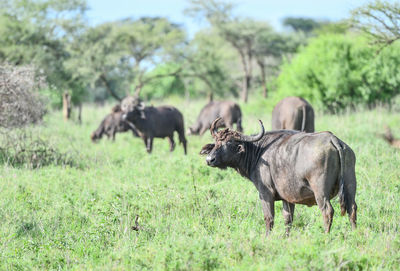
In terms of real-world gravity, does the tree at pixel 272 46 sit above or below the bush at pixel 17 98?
below

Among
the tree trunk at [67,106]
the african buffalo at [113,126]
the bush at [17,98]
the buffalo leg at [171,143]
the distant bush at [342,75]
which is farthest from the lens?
the tree trunk at [67,106]

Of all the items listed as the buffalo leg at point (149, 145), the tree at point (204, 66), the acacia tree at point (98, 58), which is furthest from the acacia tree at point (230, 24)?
the buffalo leg at point (149, 145)

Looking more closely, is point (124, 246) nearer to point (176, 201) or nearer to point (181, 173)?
point (176, 201)

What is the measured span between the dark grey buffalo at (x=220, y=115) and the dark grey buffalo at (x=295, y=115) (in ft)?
12.4

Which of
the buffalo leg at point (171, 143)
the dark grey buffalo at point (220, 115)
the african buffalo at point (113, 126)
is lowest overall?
the african buffalo at point (113, 126)

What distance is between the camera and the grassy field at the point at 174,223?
5.39 meters

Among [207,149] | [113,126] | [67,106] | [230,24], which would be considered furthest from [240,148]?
[230,24]

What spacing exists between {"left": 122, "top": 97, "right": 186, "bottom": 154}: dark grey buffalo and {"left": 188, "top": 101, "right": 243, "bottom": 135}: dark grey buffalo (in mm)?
1383

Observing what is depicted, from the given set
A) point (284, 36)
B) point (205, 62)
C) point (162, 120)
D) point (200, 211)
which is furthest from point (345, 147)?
point (284, 36)

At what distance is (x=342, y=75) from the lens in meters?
24.4

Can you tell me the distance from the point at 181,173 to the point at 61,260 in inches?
178

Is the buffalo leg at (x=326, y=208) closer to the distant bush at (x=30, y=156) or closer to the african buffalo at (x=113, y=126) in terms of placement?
the distant bush at (x=30, y=156)

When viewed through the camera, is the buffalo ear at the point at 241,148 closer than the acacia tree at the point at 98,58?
Yes

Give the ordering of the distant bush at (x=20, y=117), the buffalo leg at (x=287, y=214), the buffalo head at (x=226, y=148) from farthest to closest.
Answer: the distant bush at (x=20, y=117) < the buffalo head at (x=226, y=148) < the buffalo leg at (x=287, y=214)
